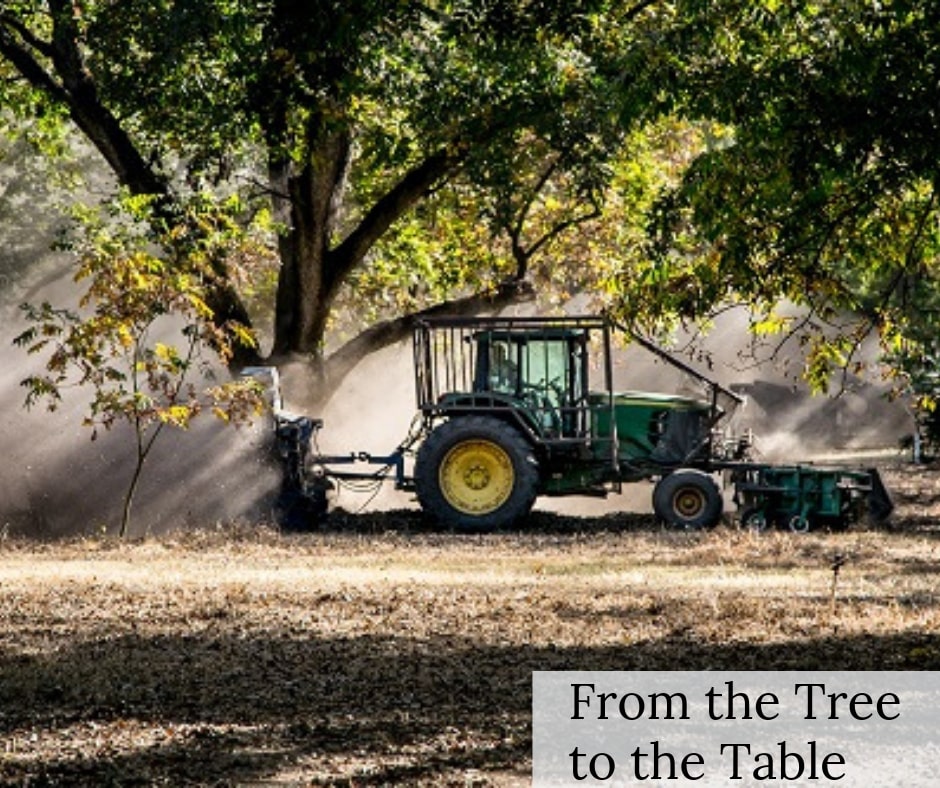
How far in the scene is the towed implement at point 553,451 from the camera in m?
24.2

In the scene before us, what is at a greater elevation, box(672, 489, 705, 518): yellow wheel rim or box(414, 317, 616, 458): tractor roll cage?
box(414, 317, 616, 458): tractor roll cage

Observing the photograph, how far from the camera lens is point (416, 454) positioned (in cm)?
2497

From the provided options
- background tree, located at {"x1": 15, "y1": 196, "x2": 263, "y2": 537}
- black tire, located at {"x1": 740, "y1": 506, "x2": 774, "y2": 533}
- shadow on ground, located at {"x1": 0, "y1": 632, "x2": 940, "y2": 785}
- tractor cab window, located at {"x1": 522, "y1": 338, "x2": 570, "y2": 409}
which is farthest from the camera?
tractor cab window, located at {"x1": 522, "y1": 338, "x2": 570, "y2": 409}

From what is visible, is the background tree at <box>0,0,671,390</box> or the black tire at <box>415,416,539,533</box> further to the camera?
the black tire at <box>415,416,539,533</box>

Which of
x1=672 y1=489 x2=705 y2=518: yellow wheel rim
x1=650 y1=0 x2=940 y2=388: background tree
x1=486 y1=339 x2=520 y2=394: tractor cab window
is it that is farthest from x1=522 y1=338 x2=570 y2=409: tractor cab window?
x1=650 y1=0 x2=940 y2=388: background tree

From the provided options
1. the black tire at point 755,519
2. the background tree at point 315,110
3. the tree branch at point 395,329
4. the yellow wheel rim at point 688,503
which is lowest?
the black tire at point 755,519

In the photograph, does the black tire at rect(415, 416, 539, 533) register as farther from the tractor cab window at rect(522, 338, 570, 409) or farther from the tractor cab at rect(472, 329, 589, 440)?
the tractor cab window at rect(522, 338, 570, 409)

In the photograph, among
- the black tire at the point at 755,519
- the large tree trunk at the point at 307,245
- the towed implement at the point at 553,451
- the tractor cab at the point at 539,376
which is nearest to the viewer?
the black tire at the point at 755,519

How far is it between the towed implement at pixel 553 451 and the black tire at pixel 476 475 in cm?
2

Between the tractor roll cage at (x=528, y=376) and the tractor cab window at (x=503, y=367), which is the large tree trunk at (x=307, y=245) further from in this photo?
the tractor cab window at (x=503, y=367)

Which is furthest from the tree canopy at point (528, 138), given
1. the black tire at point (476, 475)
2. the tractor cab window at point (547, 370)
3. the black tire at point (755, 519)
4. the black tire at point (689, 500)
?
the black tire at point (476, 475)

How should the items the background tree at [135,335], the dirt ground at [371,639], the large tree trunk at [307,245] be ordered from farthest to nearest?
the large tree trunk at [307,245], the background tree at [135,335], the dirt ground at [371,639]

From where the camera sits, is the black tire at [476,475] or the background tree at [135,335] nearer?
the background tree at [135,335]

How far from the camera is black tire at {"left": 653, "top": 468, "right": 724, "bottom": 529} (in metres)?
24.3
